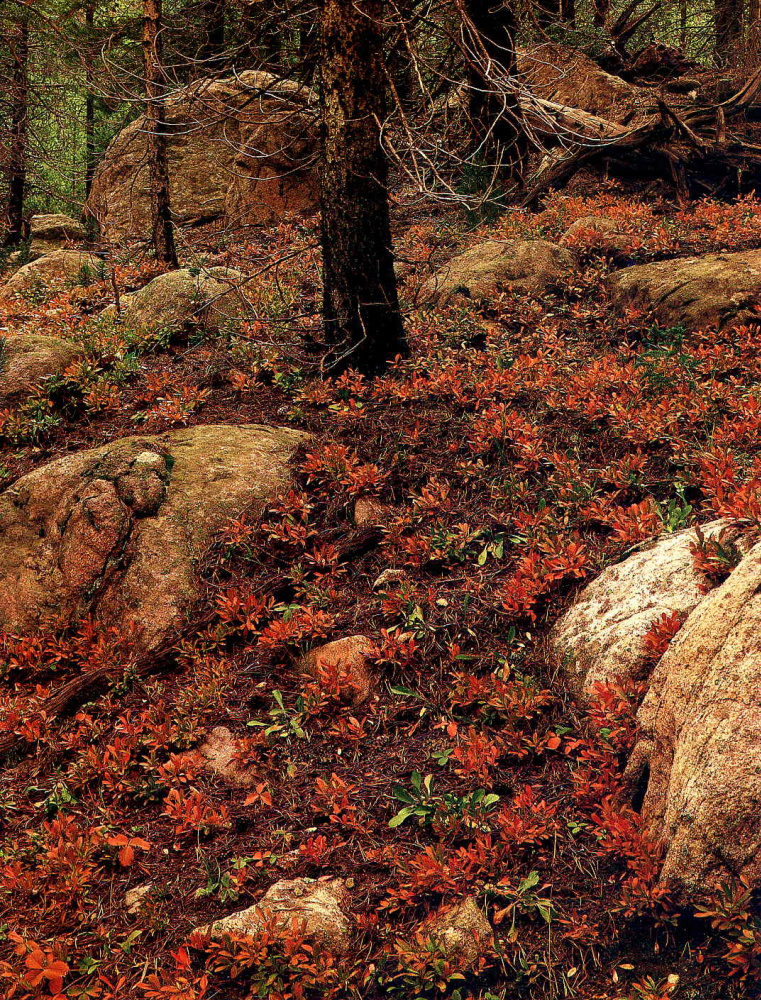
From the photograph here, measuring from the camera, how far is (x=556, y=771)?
4.10m

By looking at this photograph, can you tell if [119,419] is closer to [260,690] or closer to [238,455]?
[238,455]

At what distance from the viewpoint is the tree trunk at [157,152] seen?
34.4 feet

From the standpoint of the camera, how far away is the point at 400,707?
15.4 ft

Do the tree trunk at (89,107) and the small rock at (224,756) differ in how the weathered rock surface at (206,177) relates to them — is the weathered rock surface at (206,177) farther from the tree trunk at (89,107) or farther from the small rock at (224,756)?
the small rock at (224,756)

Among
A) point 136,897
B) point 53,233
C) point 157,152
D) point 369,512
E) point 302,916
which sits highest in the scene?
point 157,152

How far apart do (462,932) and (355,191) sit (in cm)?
640

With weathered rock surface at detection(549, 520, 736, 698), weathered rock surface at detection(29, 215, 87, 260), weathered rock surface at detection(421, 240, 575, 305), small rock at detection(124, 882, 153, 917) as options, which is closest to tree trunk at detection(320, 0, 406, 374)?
weathered rock surface at detection(421, 240, 575, 305)

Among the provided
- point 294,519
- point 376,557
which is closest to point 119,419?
point 294,519

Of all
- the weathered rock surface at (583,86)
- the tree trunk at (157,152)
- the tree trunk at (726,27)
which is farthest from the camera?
the tree trunk at (726,27)

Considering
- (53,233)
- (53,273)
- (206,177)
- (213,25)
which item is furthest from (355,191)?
(53,233)

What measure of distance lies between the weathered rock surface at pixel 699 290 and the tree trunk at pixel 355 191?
3.24 meters

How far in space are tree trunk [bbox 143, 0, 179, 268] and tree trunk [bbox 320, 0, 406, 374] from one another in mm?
3941

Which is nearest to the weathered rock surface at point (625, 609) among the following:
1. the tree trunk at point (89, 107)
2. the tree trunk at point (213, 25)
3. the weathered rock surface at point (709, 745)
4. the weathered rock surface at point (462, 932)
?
the weathered rock surface at point (709, 745)

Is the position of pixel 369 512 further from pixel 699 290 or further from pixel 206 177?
pixel 206 177
